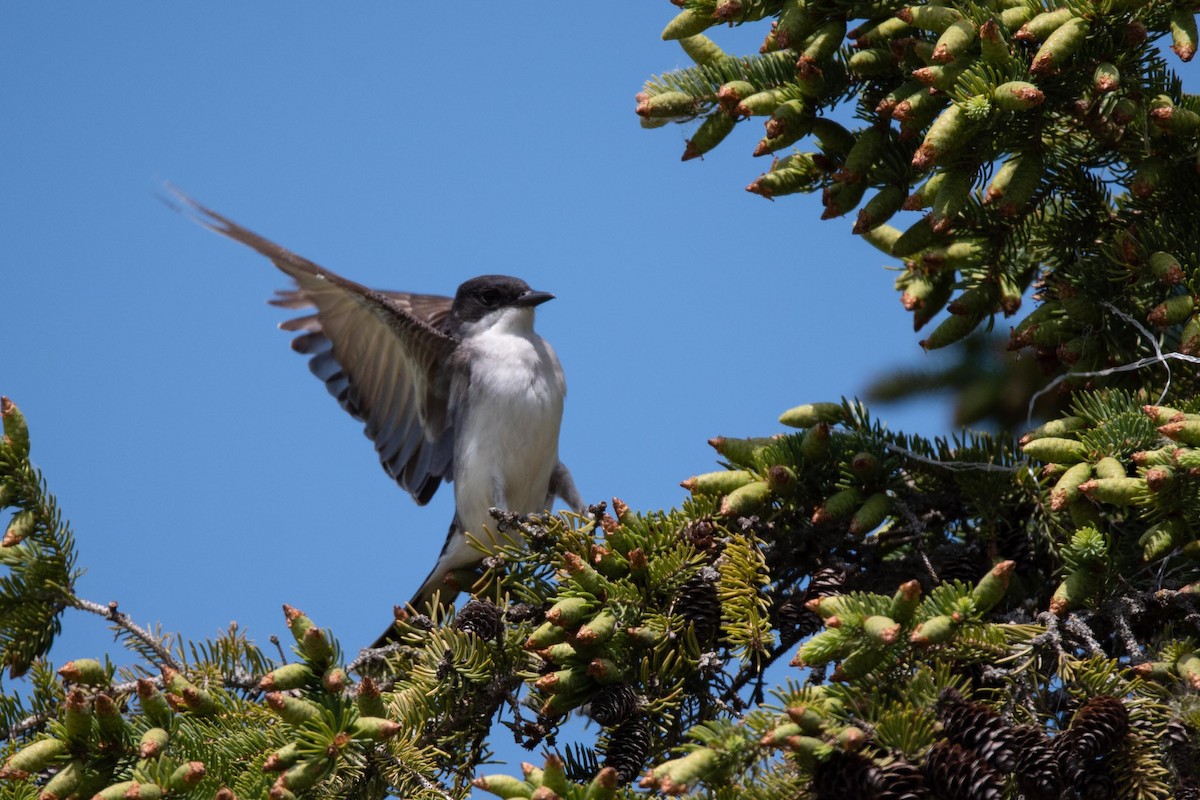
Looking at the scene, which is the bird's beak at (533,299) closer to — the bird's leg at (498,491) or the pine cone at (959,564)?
the bird's leg at (498,491)

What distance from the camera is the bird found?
658 centimetres

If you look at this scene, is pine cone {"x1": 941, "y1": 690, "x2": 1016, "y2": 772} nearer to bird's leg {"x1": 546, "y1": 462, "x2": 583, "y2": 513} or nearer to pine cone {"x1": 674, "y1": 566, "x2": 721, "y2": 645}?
pine cone {"x1": 674, "y1": 566, "x2": 721, "y2": 645}

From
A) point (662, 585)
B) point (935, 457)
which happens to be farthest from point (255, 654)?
point (935, 457)

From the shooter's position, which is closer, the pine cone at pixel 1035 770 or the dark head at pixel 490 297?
the pine cone at pixel 1035 770

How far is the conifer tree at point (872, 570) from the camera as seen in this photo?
2641 millimetres

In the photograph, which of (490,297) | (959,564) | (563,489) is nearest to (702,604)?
(959,564)

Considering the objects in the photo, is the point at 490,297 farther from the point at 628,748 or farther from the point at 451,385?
the point at 628,748

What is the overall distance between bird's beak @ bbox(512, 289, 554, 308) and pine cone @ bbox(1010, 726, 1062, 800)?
4762 millimetres

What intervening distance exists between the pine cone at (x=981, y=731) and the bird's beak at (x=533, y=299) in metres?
4.67

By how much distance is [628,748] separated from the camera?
3.26 metres

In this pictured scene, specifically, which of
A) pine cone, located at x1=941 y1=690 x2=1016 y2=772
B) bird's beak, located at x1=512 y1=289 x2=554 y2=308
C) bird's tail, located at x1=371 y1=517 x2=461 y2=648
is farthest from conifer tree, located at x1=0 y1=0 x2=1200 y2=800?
bird's beak, located at x1=512 y1=289 x2=554 y2=308

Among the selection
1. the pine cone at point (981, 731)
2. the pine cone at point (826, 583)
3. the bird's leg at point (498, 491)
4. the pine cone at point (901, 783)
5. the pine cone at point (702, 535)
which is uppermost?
the bird's leg at point (498, 491)

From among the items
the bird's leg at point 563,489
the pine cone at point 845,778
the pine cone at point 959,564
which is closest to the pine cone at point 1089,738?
the pine cone at point 845,778

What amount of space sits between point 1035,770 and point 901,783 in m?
0.31
